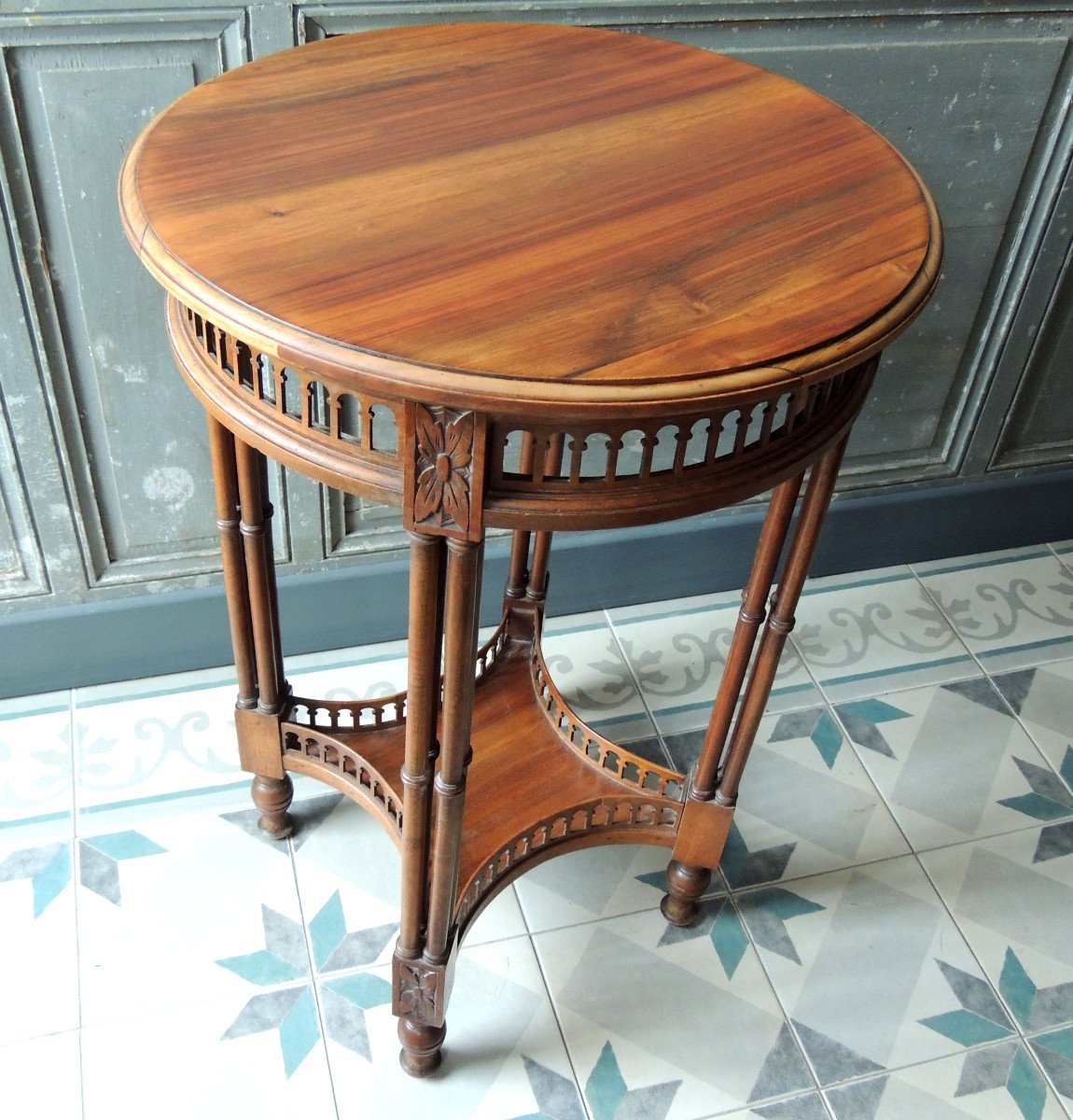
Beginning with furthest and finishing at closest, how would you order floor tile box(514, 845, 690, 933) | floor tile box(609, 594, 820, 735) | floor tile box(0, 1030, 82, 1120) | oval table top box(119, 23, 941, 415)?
floor tile box(609, 594, 820, 735), floor tile box(514, 845, 690, 933), floor tile box(0, 1030, 82, 1120), oval table top box(119, 23, 941, 415)

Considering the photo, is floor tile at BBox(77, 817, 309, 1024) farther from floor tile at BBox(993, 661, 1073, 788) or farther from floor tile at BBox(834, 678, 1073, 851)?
floor tile at BBox(993, 661, 1073, 788)

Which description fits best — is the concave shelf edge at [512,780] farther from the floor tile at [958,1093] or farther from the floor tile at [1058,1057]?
the floor tile at [1058,1057]

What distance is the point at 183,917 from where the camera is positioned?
1304mm

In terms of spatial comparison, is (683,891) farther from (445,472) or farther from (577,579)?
(445,472)

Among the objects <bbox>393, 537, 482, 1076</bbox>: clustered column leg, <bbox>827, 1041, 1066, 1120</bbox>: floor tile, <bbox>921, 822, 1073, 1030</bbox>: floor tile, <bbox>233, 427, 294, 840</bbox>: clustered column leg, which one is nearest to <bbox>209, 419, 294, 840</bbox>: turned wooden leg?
<bbox>233, 427, 294, 840</bbox>: clustered column leg

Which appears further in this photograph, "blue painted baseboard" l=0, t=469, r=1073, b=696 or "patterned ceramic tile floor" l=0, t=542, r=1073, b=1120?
"blue painted baseboard" l=0, t=469, r=1073, b=696

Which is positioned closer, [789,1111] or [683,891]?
[789,1111]

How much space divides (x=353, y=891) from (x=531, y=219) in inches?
33.3

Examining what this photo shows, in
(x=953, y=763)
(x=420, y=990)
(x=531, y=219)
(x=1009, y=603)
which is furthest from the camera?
(x=1009, y=603)

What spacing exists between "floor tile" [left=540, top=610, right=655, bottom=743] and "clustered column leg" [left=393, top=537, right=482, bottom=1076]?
0.43 m

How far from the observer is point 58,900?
131 cm

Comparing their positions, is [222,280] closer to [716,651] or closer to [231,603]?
[231,603]

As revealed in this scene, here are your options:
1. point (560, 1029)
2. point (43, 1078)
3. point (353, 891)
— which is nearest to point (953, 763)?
point (560, 1029)

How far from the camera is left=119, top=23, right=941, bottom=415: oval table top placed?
0.71 metres
